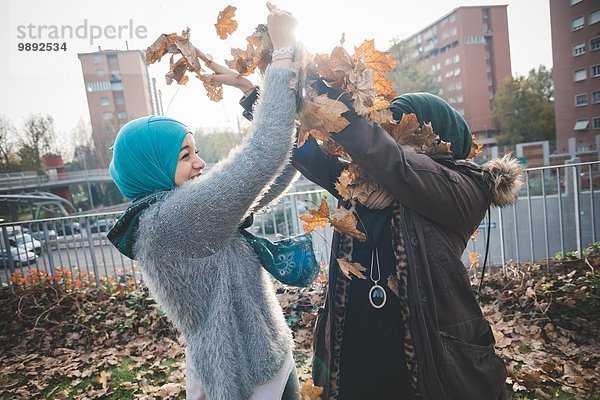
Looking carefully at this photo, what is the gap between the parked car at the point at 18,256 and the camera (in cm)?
523

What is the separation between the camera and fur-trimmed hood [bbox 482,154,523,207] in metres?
1.38

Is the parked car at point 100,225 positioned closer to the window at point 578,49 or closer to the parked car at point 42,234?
the parked car at point 42,234

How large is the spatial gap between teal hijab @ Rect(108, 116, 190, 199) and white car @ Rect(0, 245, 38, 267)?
17.6 feet

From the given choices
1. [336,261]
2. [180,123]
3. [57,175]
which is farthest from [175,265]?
[57,175]

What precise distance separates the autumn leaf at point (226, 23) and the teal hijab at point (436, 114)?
0.73m

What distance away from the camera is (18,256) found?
213 inches

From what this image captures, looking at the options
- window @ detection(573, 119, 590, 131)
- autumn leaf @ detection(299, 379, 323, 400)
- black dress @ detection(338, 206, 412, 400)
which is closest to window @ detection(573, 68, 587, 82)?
window @ detection(573, 119, 590, 131)

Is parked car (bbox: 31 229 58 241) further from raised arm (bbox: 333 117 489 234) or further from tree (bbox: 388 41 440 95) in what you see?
tree (bbox: 388 41 440 95)

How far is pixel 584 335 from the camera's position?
341 cm

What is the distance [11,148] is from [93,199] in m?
12.1

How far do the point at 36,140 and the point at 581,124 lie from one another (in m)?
37.7

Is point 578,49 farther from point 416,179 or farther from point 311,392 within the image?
point 311,392

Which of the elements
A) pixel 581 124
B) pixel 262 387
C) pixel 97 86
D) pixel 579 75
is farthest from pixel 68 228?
pixel 581 124

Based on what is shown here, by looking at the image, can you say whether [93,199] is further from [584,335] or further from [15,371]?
[584,335]
